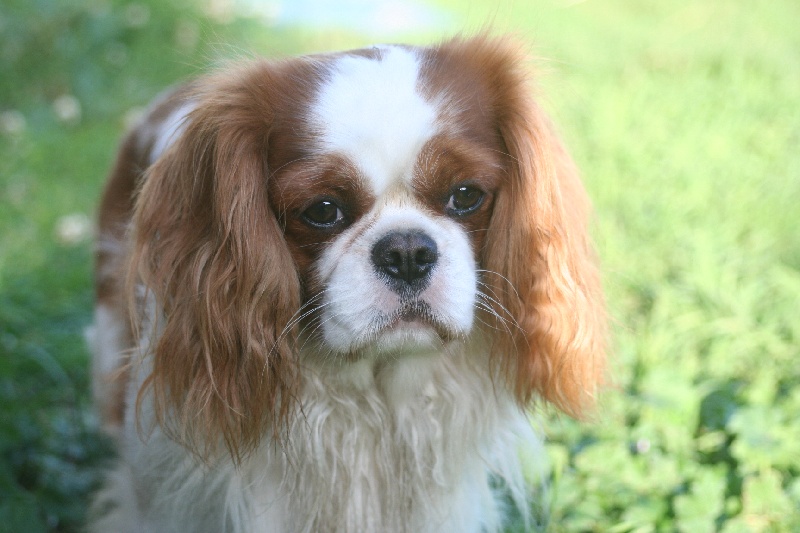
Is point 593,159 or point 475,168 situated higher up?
point 475,168

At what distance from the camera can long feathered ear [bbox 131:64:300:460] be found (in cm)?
181

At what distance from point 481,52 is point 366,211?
1.64 ft

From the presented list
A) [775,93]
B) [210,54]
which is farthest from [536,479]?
[775,93]

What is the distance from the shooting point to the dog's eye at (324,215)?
181 cm

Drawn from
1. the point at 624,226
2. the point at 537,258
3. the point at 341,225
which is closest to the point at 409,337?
the point at 341,225

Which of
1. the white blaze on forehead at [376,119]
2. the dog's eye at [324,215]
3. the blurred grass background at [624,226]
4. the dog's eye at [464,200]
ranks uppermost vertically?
the white blaze on forehead at [376,119]

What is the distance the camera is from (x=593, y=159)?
4.49 meters

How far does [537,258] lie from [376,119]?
1.70 feet

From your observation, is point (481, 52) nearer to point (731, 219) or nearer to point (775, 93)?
point (731, 219)

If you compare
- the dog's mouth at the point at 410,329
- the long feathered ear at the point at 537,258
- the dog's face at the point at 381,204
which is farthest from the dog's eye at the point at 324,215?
the long feathered ear at the point at 537,258

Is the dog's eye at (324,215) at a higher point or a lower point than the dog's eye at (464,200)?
lower

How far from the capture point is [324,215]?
182cm

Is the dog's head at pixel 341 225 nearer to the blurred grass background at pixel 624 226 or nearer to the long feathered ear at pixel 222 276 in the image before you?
the long feathered ear at pixel 222 276

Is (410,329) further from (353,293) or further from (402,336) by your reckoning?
(353,293)
